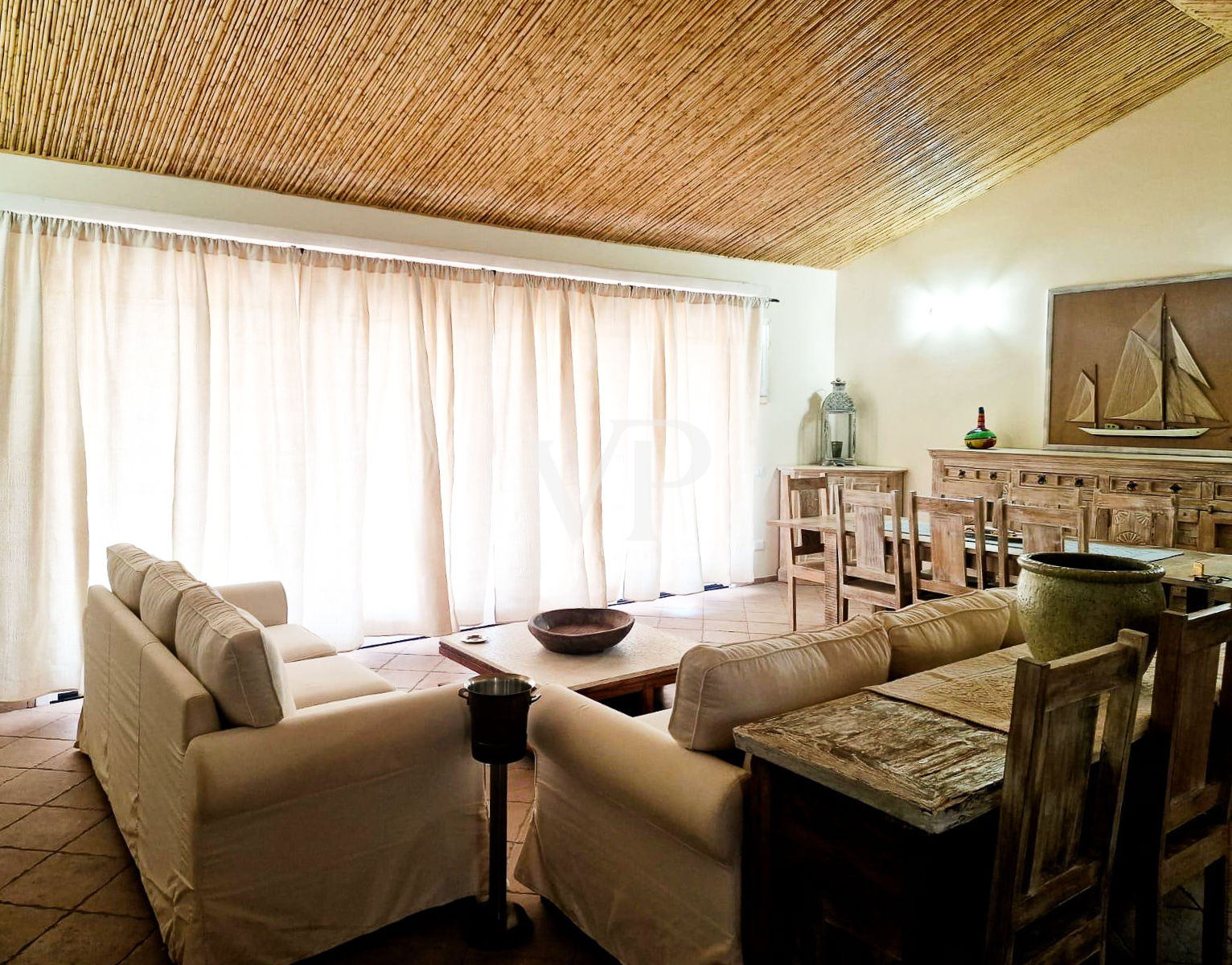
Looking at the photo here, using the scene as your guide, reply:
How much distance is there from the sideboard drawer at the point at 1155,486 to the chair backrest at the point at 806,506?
1.67 m

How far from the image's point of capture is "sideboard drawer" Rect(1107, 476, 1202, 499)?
4.61 meters

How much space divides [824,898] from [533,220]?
4.45 meters

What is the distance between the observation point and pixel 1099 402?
5.35m

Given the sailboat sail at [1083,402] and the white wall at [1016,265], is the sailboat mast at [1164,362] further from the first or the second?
the sailboat sail at [1083,402]

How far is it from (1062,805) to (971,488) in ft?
15.0

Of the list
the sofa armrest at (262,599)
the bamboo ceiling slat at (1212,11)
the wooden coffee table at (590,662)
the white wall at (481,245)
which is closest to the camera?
the wooden coffee table at (590,662)

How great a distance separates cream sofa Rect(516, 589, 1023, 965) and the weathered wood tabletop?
11 centimetres

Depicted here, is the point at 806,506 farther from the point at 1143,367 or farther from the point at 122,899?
the point at 122,899

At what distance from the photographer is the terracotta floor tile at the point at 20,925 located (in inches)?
82.4

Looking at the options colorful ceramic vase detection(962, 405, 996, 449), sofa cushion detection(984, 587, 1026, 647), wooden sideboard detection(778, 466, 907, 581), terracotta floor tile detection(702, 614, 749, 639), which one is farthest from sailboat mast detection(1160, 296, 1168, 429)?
sofa cushion detection(984, 587, 1026, 647)

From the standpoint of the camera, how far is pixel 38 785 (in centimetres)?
302

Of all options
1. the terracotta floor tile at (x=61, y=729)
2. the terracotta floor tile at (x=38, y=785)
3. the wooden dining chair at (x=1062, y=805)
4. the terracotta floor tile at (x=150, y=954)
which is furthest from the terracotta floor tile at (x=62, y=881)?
the wooden dining chair at (x=1062, y=805)

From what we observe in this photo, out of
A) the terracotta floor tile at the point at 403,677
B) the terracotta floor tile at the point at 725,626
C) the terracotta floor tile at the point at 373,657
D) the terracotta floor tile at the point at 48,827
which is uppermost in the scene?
the terracotta floor tile at the point at 725,626

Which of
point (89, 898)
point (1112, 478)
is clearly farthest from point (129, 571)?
point (1112, 478)
